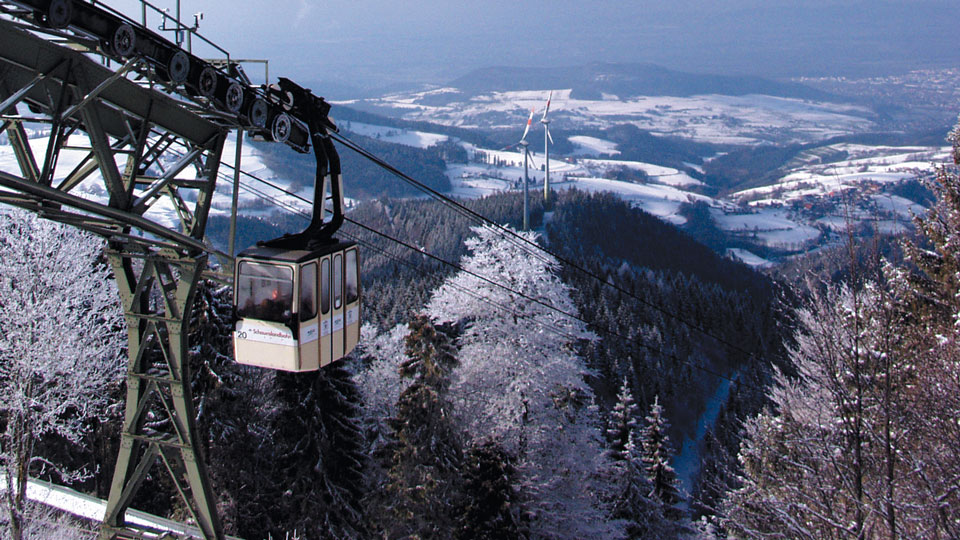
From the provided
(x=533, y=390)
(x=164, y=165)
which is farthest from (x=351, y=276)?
(x=164, y=165)

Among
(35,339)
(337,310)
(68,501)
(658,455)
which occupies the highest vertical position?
(337,310)

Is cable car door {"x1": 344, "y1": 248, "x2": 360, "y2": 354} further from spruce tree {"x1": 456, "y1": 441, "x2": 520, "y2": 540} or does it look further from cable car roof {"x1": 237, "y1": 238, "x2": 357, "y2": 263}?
spruce tree {"x1": 456, "y1": 441, "x2": 520, "y2": 540}

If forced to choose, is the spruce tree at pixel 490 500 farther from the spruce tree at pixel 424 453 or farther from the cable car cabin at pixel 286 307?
the cable car cabin at pixel 286 307

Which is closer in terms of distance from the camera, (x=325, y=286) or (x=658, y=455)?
(x=325, y=286)

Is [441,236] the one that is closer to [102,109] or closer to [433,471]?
[433,471]

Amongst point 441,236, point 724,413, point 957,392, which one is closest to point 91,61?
point 957,392

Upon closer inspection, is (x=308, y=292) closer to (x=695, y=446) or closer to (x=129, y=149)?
(x=129, y=149)
